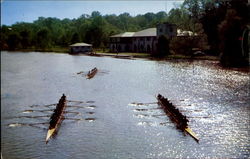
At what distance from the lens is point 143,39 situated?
254ft

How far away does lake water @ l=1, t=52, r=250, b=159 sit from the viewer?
16125 mm

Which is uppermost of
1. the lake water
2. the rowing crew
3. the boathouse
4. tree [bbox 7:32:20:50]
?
tree [bbox 7:32:20:50]

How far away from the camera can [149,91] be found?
31922 millimetres

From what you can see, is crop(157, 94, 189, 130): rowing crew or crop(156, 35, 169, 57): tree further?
crop(156, 35, 169, 57): tree

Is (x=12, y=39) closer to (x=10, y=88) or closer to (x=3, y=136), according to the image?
(x=10, y=88)

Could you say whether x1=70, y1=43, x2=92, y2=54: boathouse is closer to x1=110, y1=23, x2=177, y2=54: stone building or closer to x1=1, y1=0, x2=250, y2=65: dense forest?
x1=1, y1=0, x2=250, y2=65: dense forest

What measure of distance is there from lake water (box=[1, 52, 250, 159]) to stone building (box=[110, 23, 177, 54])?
30291 millimetres

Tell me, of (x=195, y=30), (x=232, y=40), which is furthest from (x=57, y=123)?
(x=195, y=30)

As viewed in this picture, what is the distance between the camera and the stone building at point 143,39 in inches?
2803

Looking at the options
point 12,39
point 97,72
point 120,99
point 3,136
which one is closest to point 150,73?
point 97,72

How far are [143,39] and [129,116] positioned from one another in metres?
56.5

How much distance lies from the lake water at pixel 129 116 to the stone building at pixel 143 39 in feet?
99.4

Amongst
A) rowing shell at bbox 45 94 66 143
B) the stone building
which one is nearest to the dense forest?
the stone building

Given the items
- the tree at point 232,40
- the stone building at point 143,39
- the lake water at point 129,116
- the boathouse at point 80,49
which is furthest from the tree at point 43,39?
the tree at point 232,40
